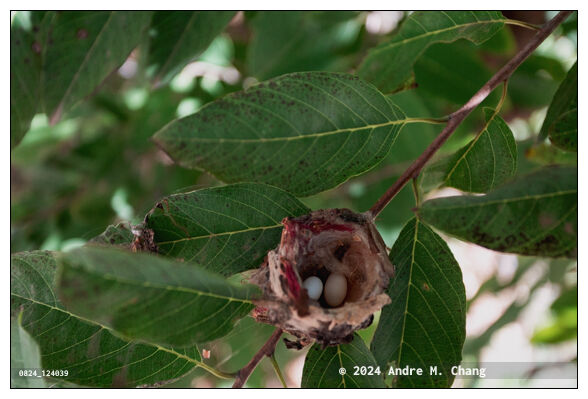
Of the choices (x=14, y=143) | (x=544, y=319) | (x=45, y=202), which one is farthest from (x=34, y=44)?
(x=544, y=319)

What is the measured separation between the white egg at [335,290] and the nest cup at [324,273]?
14 millimetres

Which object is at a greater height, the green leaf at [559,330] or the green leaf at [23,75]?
the green leaf at [23,75]

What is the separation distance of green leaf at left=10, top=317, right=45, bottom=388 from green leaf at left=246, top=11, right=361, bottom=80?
3.92 ft

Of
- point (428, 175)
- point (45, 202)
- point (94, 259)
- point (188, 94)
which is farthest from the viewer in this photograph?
point (45, 202)

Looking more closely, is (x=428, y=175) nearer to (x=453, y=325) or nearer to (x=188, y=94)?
(x=453, y=325)

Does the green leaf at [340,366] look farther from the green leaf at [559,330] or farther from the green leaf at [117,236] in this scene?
the green leaf at [559,330]

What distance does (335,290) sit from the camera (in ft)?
3.41

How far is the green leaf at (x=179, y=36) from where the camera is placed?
1288 mm

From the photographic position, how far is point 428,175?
1.17m

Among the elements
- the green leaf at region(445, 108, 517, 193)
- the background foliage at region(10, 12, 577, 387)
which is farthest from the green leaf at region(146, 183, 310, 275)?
the green leaf at region(445, 108, 517, 193)

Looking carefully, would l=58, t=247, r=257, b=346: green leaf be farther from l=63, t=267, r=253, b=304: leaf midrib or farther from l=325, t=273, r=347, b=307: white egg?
l=325, t=273, r=347, b=307: white egg

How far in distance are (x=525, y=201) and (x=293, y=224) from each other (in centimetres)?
35

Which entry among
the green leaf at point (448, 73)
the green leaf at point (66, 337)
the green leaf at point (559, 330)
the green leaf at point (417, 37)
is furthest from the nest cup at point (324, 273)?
the green leaf at point (559, 330)

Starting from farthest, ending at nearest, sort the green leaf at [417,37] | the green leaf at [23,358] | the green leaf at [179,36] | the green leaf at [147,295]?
the green leaf at [179,36] → the green leaf at [417,37] → the green leaf at [23,358] → the green leaf at [147,295]
